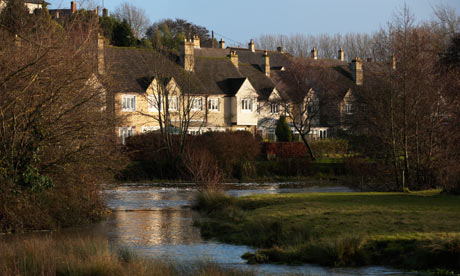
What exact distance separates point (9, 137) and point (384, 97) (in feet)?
65.4

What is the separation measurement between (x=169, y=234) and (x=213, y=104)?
163 ft

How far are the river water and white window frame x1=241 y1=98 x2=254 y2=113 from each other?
33.7 metres

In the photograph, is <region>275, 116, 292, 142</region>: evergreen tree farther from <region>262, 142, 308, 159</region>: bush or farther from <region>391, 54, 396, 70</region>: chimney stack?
<region>391, 54, 396, 70</region>: chimney stack

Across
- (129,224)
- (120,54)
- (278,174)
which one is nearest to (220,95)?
(120,54)

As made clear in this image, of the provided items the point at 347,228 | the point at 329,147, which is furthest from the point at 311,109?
the point at 347,228

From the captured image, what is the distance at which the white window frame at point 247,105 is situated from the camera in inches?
2921

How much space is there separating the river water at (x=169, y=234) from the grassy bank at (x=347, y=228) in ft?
2.15

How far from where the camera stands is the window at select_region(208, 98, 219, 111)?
72.3 metres

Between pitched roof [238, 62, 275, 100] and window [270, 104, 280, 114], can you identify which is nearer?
window [270, 104, 280, 114]

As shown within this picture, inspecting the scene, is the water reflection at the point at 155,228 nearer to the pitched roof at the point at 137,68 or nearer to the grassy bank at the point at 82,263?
the grassy bank at the point at 82,263

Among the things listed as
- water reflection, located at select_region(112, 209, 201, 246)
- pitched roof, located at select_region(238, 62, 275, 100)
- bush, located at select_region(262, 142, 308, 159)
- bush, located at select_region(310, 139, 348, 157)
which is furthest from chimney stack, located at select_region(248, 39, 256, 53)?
water reflection, located at select_region(112, 209, 201, 246)

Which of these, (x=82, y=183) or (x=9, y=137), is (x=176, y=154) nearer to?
(x=82, y=183)

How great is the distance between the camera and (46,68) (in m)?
21.8

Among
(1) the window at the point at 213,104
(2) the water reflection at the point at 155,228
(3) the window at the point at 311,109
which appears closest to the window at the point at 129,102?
(1) the window at the point at 213,104
